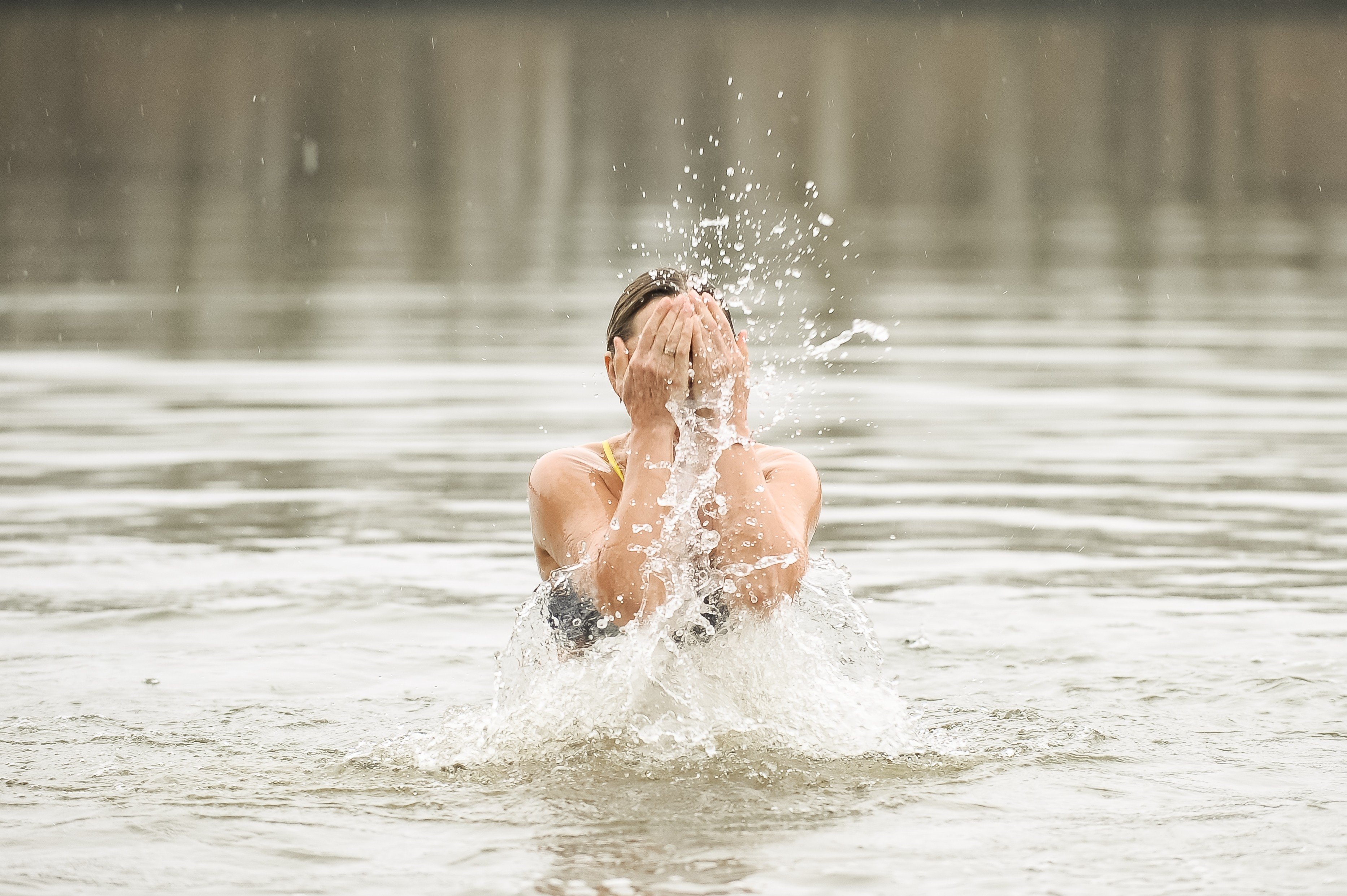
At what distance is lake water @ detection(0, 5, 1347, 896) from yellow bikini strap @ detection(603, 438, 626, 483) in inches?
35.4

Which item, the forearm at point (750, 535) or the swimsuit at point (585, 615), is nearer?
the forearm at point (750, 535)

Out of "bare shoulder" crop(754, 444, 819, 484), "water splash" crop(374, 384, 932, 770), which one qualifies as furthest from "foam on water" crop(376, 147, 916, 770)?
"bare shoulder" crop(754, 444, 819, 484)

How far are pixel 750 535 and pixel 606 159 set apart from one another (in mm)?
34161

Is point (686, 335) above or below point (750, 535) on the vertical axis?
above

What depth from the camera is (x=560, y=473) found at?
538cm

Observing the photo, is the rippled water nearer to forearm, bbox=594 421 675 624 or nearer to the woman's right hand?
forearm, bbox=594 421 675 624

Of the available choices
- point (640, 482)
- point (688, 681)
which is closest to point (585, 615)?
point (688, 681)

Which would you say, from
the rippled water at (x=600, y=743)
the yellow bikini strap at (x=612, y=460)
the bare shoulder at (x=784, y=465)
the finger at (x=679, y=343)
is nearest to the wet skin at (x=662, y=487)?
the finger at (x=679, y=343)

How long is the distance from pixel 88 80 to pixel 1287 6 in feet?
137

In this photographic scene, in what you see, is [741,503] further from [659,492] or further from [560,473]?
[560,473]

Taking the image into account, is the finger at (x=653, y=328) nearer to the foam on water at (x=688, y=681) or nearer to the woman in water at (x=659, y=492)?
the woman in water at (x=659, y=492)

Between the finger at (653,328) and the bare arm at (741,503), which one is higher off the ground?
the finger at (653,328)

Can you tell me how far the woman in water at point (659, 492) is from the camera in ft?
16.7

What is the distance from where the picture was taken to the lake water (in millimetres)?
4414
